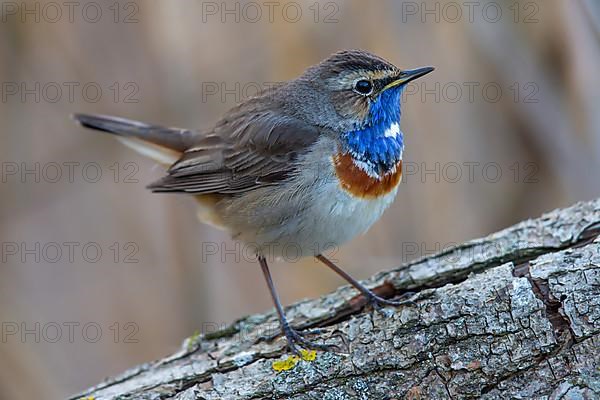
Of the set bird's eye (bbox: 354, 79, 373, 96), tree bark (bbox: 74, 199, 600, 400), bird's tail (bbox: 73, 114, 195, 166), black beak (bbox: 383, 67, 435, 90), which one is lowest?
tree bark (bbox: 74, 199, 600, 400)

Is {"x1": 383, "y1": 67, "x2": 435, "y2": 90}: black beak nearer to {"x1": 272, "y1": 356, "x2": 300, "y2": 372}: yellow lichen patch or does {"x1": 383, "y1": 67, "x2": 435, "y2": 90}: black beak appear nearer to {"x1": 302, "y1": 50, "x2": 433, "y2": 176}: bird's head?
{"x1": 302, "y1": 50, "x2": 433, "y2": 176}: bird's head

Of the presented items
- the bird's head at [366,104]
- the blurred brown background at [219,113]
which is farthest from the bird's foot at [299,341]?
the blurred brown background at [219,113]

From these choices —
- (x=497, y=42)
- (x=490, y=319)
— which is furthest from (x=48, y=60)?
(x=490, y=319)

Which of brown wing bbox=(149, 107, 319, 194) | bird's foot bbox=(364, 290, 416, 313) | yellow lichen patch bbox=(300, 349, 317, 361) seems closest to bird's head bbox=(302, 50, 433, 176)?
brown wing bbox=(149, 107, 319, 194)

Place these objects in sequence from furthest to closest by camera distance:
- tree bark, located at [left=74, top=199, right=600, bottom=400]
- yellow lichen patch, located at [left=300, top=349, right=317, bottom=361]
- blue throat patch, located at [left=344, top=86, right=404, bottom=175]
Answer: blue throat patch, located at [left=344, top=86, right=404, bottom=175], yellow lichen patch, located at [left=300, top=349, right=317, bottom=361], tree bark, located at [left=74, top=199, right=600, bottom=400]

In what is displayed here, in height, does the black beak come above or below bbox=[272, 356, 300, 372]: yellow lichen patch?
above

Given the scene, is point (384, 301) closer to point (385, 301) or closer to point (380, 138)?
point (385, 301)
